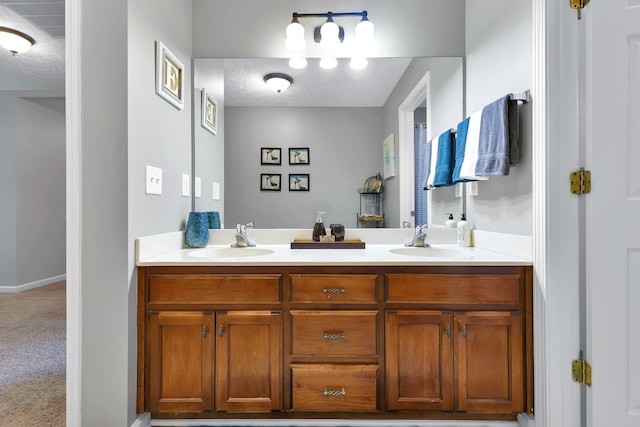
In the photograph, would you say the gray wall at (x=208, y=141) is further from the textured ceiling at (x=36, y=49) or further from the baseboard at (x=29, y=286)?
the baseboard at (x=29, y=286)

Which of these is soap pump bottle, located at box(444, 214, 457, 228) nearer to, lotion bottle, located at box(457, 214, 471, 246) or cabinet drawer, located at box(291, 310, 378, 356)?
lotion bottle, located at box(457, 214, 471, 246)

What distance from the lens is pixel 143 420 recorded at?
1.49 m

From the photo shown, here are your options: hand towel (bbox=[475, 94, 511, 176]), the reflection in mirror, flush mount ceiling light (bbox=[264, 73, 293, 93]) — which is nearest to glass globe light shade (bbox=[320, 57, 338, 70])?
the reflection in mirror

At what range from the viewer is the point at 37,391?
6.27 ft

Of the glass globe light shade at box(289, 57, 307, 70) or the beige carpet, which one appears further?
the glass globe light shade at box(289, 57, 307, 70)

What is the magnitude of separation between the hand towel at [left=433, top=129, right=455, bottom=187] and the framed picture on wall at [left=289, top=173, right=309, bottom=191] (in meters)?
0.82

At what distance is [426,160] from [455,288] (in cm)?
97

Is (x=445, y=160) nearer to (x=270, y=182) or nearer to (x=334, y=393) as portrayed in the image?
(x=270, y=182)

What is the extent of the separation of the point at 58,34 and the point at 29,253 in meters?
2.96

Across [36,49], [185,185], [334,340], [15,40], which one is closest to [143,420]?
[334,340]

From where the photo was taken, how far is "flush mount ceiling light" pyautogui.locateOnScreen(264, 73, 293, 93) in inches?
83.5

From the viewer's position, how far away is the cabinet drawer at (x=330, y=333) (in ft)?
4.94

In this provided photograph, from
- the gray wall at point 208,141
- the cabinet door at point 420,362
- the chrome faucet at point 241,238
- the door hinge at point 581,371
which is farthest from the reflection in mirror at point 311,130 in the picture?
the door hinge at point 581,371

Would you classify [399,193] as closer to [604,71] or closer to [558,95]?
[558,95]
